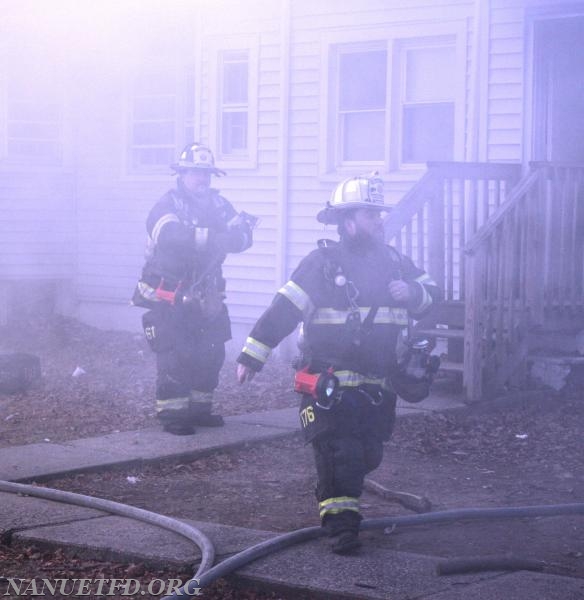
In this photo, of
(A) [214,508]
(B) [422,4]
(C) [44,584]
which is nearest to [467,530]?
(A) [214,508]

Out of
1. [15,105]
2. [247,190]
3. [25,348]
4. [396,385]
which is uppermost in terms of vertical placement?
[15,105]

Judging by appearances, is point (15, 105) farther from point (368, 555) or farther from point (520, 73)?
point (368, 555)

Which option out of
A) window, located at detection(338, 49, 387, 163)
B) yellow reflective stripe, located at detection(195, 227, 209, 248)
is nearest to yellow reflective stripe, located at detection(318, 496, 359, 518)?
yellow reflective stripe, located at detection(195, 227, 209, 248)

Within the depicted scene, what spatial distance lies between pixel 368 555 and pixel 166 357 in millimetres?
3171

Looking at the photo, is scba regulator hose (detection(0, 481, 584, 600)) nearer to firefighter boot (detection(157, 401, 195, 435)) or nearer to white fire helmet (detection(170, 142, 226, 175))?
firefighter boot (detection(157, 401, 195, 435))

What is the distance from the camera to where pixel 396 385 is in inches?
221

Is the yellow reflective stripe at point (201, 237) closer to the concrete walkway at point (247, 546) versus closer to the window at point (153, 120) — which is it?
the concrete walkway at point (247, 546)

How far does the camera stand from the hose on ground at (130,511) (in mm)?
4917

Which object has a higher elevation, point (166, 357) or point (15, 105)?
point (15, 105)

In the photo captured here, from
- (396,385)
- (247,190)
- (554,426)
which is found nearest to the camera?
(396,385)

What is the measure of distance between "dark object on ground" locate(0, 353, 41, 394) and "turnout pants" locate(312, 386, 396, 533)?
5.09 metres

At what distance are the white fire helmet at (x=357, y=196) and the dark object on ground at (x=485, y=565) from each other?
1736 mm

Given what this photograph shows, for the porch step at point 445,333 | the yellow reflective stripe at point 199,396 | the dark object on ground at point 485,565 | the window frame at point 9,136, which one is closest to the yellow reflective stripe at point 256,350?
the dark object on ground at point 485,565

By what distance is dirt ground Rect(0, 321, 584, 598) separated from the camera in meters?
5.58
